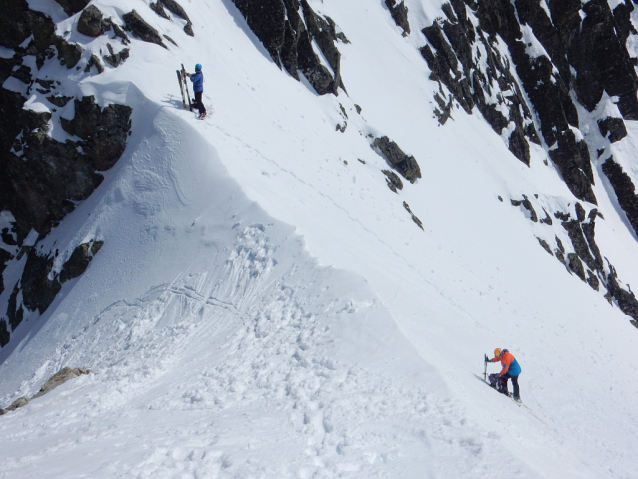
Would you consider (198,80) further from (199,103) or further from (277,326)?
(277,326)

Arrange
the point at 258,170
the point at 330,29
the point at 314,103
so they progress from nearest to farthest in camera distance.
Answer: the point at 258,170
the point at 314,103
the point at 330,29

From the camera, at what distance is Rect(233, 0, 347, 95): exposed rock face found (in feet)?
72.9

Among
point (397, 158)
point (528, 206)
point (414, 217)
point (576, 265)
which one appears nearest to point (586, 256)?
point (576, 265)

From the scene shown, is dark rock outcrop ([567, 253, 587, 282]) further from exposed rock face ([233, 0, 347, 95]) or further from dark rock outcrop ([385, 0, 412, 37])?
dark rock outcrop ([385, 0, 412, 37])

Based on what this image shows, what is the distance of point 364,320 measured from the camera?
305 inches

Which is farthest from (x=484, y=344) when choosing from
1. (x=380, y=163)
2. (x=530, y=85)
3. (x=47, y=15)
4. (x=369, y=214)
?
(x=530, y=85)

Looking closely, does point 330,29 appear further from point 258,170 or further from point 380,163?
point 258,170

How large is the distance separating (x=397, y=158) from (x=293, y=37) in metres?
8.88

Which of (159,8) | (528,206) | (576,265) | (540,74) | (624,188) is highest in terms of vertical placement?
(540,74)

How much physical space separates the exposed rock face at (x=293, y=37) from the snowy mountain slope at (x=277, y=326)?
861 millimetres

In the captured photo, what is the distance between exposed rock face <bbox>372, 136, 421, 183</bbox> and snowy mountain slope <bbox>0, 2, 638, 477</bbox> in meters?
1.97

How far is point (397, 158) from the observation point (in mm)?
24125

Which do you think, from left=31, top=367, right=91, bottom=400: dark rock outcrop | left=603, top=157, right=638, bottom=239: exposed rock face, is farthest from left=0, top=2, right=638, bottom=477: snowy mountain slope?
left=603, top=157, right=638, bottom=239: exposed rock face

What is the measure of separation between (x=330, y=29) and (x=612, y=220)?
1287 inches
